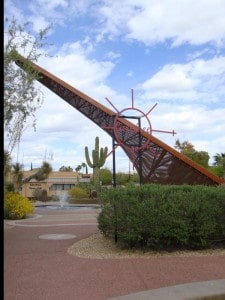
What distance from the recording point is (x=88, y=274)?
758 cm

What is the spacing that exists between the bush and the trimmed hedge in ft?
32.6

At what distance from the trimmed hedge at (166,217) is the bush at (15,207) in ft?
32.6

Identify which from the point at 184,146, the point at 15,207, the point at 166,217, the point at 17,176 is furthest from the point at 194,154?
the point at 166,217

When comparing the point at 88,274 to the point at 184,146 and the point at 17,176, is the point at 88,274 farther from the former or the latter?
the point at 184,146

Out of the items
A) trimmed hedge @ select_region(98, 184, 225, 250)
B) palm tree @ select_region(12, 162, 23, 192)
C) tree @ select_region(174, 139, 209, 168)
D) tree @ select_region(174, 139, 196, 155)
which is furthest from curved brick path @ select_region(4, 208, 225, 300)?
tree @ select_region(174, 139, 196, 155)

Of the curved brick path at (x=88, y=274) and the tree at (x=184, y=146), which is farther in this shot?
the tree at (x=184, y=146)

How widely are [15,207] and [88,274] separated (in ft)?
40.2

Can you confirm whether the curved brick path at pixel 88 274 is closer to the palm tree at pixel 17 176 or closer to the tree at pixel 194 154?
the palm tree at pixel 17 176

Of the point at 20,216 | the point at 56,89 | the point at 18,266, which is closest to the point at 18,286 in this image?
the point at 18,266

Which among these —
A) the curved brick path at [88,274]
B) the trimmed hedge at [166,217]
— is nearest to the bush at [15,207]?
the curved brick path at [88,274]

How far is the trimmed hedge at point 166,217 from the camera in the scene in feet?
30.6

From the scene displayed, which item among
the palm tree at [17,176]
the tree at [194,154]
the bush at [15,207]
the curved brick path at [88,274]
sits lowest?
the curved brick path at [88,274]

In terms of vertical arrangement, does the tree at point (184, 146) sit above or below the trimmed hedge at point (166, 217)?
above

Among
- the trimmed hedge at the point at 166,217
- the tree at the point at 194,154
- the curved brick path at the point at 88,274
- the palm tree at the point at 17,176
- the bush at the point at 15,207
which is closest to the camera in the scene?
the curved brick path at the point at 88,274
